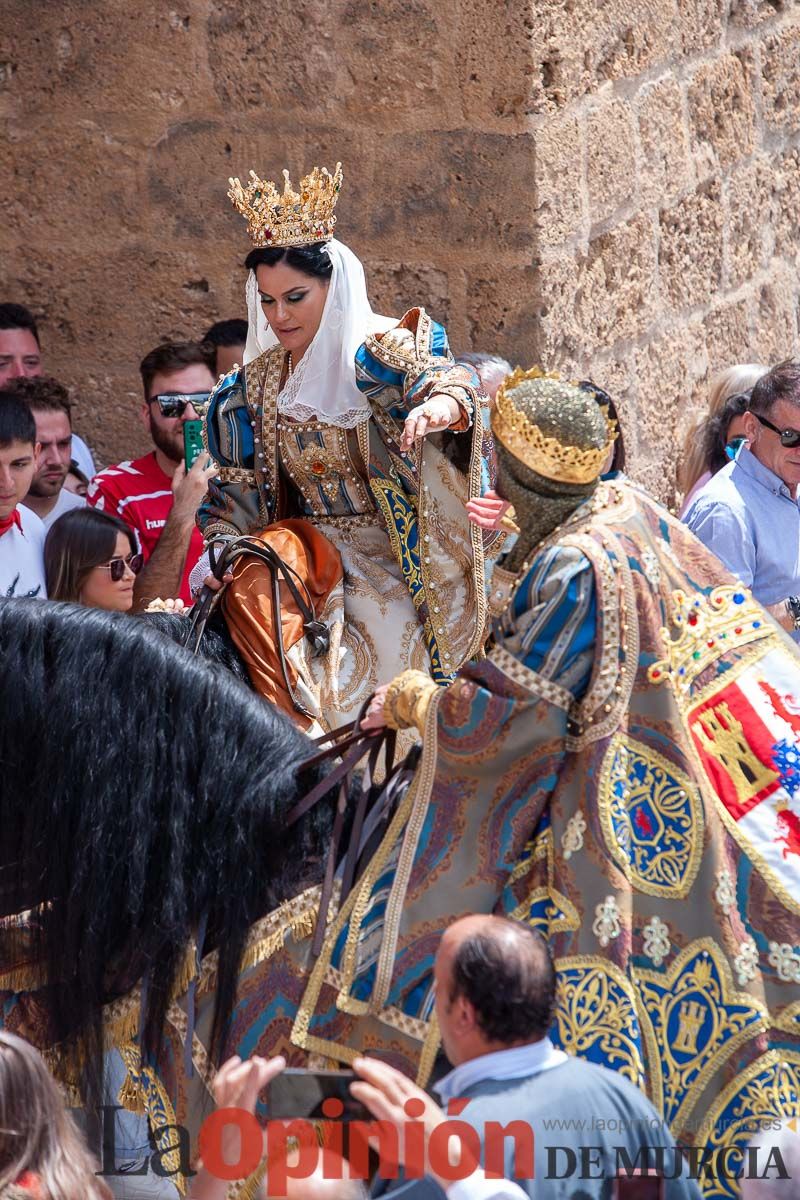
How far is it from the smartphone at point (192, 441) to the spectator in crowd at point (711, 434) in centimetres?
163

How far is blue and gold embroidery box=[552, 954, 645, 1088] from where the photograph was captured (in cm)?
280

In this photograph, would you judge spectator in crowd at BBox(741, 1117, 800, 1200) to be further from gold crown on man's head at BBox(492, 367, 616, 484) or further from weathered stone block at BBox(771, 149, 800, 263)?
weathered stone block at BBox(771, 149, 800, 263)

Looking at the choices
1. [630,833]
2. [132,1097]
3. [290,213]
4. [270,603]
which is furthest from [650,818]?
[290,213]

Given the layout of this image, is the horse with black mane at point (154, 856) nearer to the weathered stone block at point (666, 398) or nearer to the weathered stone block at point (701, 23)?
the weathered stone block at point (666, 398)

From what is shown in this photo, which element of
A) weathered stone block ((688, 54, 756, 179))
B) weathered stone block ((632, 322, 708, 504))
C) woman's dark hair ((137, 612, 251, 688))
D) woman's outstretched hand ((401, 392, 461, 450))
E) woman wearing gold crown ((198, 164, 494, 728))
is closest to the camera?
woman's dark hair ((137, 612, 251, 688))

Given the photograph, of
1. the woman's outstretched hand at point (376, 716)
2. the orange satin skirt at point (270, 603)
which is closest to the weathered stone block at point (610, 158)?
the orange satin skirt at point (270, 603)

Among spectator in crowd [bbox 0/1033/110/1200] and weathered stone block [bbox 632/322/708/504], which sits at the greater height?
spectator in crowd [bbox 0/1033/110/1200]

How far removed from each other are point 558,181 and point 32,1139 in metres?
4.35

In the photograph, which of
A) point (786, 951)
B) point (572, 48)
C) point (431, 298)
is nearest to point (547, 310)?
point (431, 298)

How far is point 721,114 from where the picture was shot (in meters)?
7.29

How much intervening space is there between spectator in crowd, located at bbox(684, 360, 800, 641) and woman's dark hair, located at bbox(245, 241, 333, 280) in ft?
4.69

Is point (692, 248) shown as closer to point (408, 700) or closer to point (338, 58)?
point (338, 58)

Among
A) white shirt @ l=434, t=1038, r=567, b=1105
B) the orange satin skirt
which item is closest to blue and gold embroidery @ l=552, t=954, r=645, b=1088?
white shirt @ l=434, t=1038, r=567, b=1105

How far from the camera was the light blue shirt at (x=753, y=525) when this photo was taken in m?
5.35
